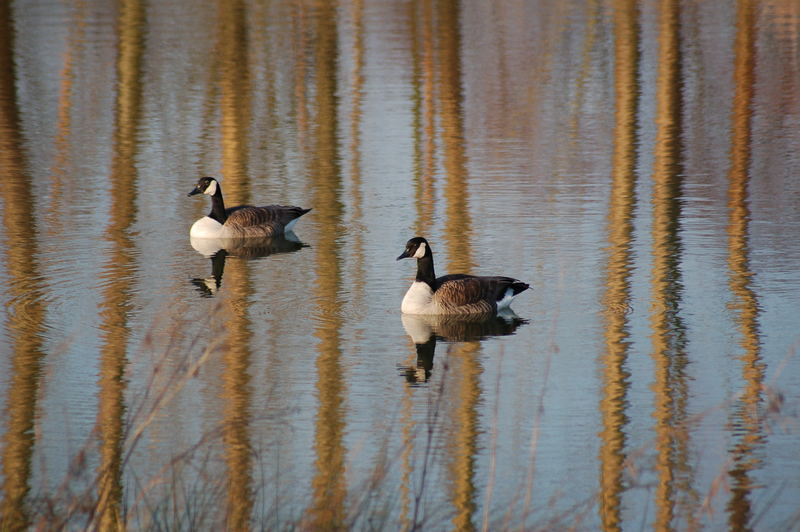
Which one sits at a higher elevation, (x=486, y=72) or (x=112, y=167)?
(x=486, y=72)

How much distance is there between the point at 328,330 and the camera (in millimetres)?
12398

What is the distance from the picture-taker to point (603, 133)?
76.2 ft

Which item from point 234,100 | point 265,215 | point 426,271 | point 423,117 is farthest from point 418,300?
point 234,100

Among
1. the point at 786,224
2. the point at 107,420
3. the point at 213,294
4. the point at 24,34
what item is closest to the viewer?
the point at 107,420

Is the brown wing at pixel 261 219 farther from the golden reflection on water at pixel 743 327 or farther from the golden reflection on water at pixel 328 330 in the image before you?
the golden reflection on water at pixel 743 327

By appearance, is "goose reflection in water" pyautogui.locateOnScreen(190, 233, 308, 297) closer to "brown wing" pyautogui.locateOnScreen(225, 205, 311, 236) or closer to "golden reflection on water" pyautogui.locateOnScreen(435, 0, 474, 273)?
"brown wing" pyautogui.locateOnScreen(225, 205, 311, 236)

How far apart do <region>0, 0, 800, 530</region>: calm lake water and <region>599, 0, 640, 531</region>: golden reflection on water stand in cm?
4

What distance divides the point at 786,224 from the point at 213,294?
7.34 m

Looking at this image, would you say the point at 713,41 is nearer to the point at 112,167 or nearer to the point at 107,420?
the point at 112,167

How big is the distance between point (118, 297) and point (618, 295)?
5.11 metres

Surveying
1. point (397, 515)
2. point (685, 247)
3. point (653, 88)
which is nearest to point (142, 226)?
point (685, 247)

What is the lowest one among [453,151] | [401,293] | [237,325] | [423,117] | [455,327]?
[455,327]

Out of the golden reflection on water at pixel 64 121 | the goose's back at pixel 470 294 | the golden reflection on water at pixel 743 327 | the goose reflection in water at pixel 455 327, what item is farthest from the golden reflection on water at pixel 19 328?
the golden reflection on water at pixel 743 327

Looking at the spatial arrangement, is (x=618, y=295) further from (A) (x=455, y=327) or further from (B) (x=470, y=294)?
(A) (x=455, y=327)
